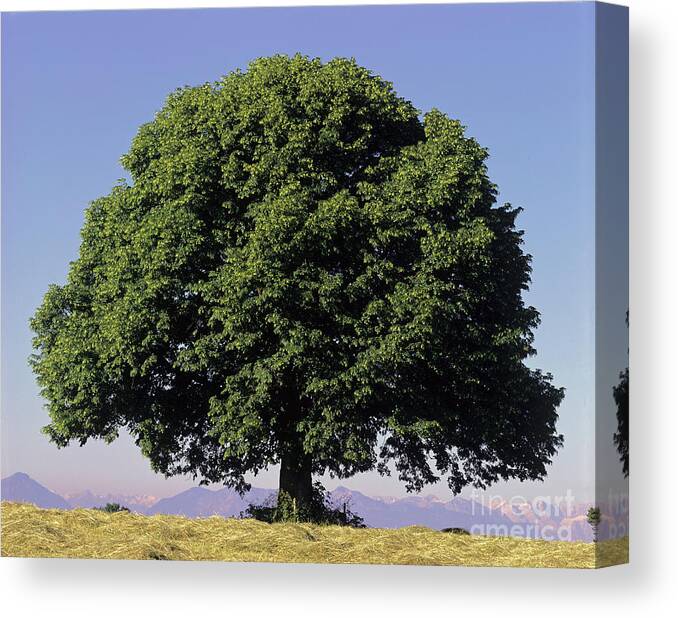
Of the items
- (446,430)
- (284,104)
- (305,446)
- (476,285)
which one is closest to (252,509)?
(305,446)

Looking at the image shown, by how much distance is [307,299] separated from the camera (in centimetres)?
2272

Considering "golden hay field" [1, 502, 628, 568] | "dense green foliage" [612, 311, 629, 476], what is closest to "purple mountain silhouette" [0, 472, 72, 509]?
"golden hay field" [1, 502, 628, 568]

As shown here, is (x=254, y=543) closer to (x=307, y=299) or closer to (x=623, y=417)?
(x=307, y=299)

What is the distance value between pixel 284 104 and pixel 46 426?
7817 mm

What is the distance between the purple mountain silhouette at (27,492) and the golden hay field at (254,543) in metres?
0.17

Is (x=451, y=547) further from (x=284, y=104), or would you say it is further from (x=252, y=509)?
(x=284, y=104)

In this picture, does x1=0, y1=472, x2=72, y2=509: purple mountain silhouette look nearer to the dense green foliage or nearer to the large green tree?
the large green tree

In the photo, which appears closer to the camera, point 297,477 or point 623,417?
point 623,417

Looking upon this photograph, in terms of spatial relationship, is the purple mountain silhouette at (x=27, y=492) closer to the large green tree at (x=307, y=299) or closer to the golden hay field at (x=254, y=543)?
the golden hay field at (x=254, y=543)

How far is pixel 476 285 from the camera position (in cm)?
2344

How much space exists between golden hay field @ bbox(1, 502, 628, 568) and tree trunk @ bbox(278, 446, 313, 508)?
99cm

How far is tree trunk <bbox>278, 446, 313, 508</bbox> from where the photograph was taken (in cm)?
2455

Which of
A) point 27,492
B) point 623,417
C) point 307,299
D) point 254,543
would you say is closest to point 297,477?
point 254,543

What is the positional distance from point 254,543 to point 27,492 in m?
4.37
